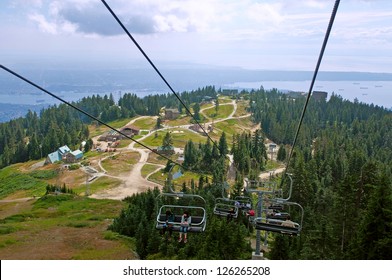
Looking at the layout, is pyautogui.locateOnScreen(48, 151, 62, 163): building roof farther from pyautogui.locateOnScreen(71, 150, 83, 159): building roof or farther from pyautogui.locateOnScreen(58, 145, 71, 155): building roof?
pyautogui.locateOnScreen(71, 150, 83, 159): building roof

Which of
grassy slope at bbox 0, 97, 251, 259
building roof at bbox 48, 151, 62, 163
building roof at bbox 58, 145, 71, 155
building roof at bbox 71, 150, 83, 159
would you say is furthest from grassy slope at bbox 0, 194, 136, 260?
building roof at bbox 58, 145, 71, 155

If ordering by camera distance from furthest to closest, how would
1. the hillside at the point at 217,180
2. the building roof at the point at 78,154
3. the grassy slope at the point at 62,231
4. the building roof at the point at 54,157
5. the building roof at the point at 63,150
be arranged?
the building roof at the point at 63,150, the building roof at the point at 54,157, the building roof at the point at 78,154, the grassy slope at the point at 62,231, the hillside at the point at 217,180

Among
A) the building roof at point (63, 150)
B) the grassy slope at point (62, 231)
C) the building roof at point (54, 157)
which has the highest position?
the grassy slope at point (62, 231)

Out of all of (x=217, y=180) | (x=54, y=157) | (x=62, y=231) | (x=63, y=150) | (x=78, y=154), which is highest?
(x=217, y=180)

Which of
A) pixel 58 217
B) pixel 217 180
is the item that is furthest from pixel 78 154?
Result: pixel 217 180

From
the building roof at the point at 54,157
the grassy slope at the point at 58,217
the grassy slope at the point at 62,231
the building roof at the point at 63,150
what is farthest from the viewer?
the building roof at the point at 63,150

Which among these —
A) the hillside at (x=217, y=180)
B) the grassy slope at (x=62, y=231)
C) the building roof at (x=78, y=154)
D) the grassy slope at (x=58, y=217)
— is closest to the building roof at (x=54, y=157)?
the hillside at (x=217, y=180)

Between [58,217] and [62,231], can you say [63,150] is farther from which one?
[62,231]

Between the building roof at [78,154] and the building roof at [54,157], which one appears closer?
the building roof at [78,154]

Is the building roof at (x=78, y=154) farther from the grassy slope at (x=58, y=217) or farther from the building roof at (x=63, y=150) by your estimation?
the building roof at (x=63, y=150)

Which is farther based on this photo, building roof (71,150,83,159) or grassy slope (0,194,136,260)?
building roof (71,150,83,159)

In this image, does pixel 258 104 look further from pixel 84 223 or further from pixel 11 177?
pixel 84 223

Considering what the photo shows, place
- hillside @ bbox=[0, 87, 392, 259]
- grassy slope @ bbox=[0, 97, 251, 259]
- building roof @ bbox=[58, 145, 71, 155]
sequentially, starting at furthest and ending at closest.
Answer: building roof @ bbox=[58, 145, 71, 155] < grassy slope @ bbox=[0, 97, 251, 259] < hillside @ bbox=[0, 87, 392, 259]
